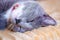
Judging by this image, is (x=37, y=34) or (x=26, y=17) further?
(x=26, y=17)

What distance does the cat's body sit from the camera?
3.45ft

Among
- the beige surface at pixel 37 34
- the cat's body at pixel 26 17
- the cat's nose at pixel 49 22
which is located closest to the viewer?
the beige surface at pixel 37 34

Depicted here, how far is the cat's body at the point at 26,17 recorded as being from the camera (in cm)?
105

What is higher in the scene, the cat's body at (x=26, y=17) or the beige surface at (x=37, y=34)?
the cat's body at (x=26, y=17)

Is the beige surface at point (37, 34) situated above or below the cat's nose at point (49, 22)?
below

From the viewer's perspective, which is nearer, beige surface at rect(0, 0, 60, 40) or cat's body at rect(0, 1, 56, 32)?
beige surface at rect(0, 0, 60, 40)

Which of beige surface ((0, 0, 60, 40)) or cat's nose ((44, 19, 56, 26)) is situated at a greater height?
cat's nose ((44, 19, 56, 26))

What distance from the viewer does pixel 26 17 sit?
112 cm

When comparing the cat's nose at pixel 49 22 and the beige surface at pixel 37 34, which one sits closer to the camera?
the beige surface at pixel 37 34

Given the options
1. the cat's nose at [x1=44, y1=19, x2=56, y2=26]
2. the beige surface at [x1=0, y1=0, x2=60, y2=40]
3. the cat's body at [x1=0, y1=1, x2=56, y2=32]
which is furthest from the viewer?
the cat's nose at [x1=44, y1=19, x2=56, y2=26]

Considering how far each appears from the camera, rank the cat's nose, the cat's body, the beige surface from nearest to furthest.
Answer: the beige surface → the cat's body → the cat's nose

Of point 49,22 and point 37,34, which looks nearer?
point 37,34

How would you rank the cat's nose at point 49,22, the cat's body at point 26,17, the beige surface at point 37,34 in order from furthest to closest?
the cat's nose at point 49,22, the cat's body at point 26,17, the beige surface at point 37,34

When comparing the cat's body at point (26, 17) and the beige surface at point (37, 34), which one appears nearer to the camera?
the beige surface at point (37, 34)
